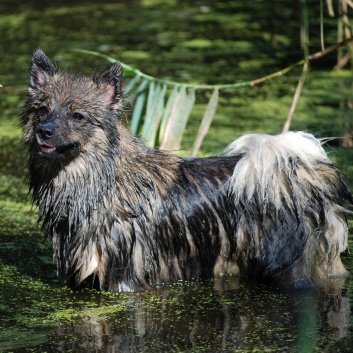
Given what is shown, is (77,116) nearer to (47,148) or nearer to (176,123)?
(47,148)

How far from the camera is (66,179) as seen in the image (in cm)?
593

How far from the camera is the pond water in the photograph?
5.31m

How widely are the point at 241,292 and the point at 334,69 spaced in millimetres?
5644

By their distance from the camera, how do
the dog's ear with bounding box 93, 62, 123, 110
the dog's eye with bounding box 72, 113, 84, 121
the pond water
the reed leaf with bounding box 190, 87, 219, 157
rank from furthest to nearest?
the reed leaf with bounding box 190, 87, 219, 157, the dog's ear with bounding box 93, 62, 123, 110, the dog's eye with bounding box 72, 113, 84, 121, the pond water

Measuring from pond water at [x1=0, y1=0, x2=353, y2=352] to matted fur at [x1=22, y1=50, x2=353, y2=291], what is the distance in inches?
7.4

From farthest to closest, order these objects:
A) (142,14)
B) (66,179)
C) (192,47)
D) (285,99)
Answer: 1. (142,14)
2. (192,47)
3. (285,99)
4. (66,179)

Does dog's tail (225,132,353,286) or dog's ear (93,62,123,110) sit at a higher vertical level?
dog's ear (93,62,123,110)

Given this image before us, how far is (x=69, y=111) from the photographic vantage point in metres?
5.85

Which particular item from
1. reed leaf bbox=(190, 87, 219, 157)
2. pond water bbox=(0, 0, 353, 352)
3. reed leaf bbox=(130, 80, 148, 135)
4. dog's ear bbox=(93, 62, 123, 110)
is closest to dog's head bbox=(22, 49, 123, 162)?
dog's ear bbox=(93, 62, 123, 110)

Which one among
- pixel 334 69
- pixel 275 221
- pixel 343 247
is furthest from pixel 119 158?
pixel 334 69

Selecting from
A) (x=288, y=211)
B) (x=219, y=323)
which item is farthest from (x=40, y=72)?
(x=219, y=323)

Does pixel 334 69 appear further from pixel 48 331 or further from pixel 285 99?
pixel 48 331

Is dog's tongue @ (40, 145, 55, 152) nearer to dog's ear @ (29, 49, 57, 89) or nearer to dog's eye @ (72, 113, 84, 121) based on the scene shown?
dog's eye @ (72, 113, 84, 121)

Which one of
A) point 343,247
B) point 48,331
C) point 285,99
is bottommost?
point 48,331
